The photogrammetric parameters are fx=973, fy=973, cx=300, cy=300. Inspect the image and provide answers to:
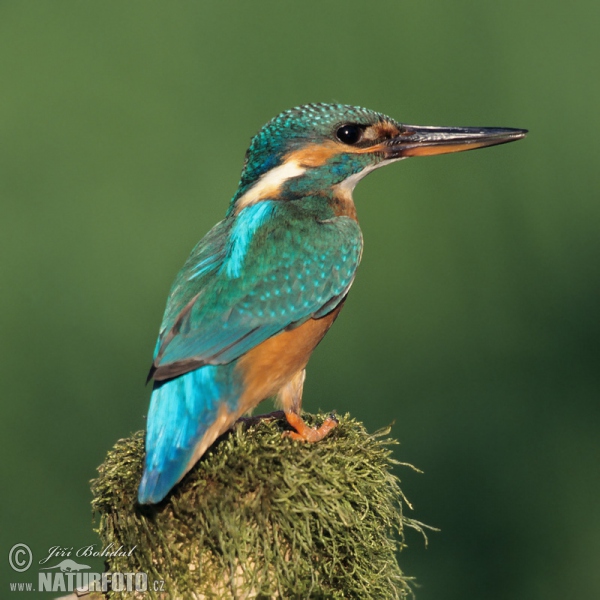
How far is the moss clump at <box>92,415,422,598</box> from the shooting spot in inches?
70.1

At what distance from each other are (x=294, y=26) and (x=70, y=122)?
887mm

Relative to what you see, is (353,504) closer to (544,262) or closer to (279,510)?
(279,510)

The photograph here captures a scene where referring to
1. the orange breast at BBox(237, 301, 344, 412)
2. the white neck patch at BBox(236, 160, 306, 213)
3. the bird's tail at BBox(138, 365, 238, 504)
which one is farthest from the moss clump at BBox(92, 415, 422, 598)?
the white neck patch at BBox(236, 160, 306, 213)

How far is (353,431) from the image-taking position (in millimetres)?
2107

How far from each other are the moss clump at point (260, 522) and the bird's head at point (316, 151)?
2.39 ft

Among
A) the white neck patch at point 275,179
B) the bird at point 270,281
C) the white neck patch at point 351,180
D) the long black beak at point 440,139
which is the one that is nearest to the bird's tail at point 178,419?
the bird at point 270,281

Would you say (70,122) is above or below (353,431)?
above

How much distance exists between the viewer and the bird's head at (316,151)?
7.97ft

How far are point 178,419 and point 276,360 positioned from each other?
1.20ft

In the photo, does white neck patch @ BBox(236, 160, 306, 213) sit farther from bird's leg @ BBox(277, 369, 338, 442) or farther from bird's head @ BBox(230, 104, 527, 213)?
bird's leg @ BBox(277, 369, 338, 442)

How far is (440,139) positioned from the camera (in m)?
2.57

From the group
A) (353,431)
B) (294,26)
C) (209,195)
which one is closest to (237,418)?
(353,431)

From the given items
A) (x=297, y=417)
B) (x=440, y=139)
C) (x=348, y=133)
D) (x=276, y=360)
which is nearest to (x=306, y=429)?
(x=297, y=417)

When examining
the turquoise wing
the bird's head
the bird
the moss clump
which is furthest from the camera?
the bird's head
